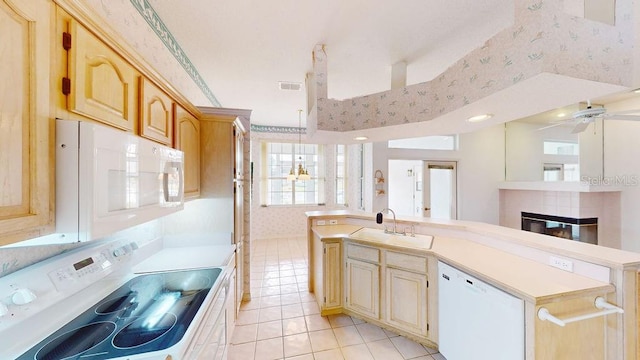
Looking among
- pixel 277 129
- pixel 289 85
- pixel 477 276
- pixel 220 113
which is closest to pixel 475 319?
pixel 477 276

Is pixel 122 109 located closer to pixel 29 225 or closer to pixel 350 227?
pixel 29 225

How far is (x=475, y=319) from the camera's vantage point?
1.61m

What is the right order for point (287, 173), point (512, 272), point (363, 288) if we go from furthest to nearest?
point (287, 173) < point (363, 288) < point (512, 272)

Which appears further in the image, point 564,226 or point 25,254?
point 564,226

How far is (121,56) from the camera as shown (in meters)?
1.08

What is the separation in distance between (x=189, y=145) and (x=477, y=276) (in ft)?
7.81

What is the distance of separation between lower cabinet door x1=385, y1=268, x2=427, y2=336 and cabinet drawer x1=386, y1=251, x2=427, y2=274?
46 millimetres

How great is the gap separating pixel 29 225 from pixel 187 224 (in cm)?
157

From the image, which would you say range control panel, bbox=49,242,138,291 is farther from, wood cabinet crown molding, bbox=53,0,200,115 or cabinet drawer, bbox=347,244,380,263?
cabinet drawer, bbox=347,244,380,263

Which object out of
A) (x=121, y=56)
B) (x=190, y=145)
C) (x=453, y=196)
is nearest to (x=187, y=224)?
(x=190, y=145)

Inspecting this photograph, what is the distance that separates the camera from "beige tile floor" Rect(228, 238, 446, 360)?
2.05 m

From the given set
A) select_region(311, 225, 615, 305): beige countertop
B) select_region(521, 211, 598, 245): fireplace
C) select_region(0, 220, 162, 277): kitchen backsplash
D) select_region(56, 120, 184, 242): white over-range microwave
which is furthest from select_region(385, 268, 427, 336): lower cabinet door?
select_region(521, 211, 598, 245): fireplace

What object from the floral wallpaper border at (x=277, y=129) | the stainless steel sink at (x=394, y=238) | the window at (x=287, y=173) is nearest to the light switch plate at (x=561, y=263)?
the stainless steel sink at (x=394, y=238)

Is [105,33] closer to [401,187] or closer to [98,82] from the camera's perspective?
[98,82]
